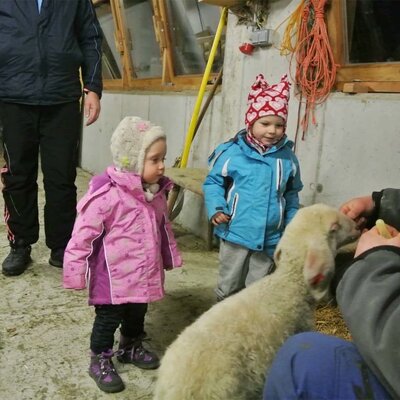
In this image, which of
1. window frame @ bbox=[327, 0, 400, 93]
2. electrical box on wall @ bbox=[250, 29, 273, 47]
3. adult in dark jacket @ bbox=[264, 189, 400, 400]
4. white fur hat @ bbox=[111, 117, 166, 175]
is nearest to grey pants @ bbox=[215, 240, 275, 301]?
white fur hat @ bbox=[111, 117, 166, 175]

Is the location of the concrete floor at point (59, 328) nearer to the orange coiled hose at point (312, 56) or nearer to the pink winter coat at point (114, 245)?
the pink winter coat at point (114, 245)

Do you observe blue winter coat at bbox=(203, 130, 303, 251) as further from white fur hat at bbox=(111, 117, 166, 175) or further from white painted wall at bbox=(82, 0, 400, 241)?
white fur hat at bbox=(111, 117, 166, 175)

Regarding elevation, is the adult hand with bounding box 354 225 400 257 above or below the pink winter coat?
above

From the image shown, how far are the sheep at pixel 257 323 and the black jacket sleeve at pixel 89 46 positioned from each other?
1.78 m

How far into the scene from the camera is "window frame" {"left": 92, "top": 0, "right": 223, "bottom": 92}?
181 inches

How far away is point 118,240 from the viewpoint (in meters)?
1.96

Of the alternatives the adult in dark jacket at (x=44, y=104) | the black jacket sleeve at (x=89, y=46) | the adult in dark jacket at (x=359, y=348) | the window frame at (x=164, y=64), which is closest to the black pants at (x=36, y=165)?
the adult in dark jacket at (x=44, y=104)

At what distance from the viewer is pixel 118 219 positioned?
1954 millimetres

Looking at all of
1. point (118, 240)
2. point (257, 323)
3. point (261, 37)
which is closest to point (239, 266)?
point (118, 240)

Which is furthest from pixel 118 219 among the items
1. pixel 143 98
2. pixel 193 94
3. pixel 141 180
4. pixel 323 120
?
pixel 143 98

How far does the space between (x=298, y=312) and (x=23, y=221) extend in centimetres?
197

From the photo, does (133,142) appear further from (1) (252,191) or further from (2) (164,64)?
(2) (164,64)

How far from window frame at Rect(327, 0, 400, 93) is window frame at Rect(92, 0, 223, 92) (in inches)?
53.1

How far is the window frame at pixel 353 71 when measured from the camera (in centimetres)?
254
